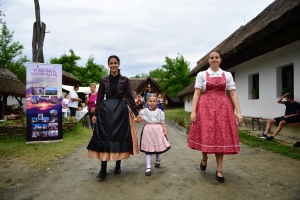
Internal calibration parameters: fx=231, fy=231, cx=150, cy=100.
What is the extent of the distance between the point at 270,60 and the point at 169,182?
7.13m

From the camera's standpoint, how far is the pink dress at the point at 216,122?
10.6 ft

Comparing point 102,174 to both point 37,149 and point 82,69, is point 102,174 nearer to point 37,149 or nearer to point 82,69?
point 37,149

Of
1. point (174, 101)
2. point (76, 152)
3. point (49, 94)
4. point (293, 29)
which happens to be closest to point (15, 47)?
point (174, 101)

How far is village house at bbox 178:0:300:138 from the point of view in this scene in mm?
5992

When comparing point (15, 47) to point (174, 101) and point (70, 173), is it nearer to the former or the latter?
point (174, 101)

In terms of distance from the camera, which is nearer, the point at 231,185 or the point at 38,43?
the point at 231,185

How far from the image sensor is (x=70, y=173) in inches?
152

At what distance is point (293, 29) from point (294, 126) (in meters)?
2.87

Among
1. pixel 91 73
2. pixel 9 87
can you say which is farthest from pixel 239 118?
pixel 91 73

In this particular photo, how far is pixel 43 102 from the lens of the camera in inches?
265

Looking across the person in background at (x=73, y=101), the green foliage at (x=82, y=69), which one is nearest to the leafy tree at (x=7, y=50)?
the green foliage at (x=82, y=69)

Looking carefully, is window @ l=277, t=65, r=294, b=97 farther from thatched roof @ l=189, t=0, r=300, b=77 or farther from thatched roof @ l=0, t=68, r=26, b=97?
thatched roof @ l=0, t=68, r=26, b=97

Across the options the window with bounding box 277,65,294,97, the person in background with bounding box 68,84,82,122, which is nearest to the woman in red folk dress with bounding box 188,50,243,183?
the window with bounding box 277,65,294,97

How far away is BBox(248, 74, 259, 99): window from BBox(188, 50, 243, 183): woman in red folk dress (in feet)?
23.0
